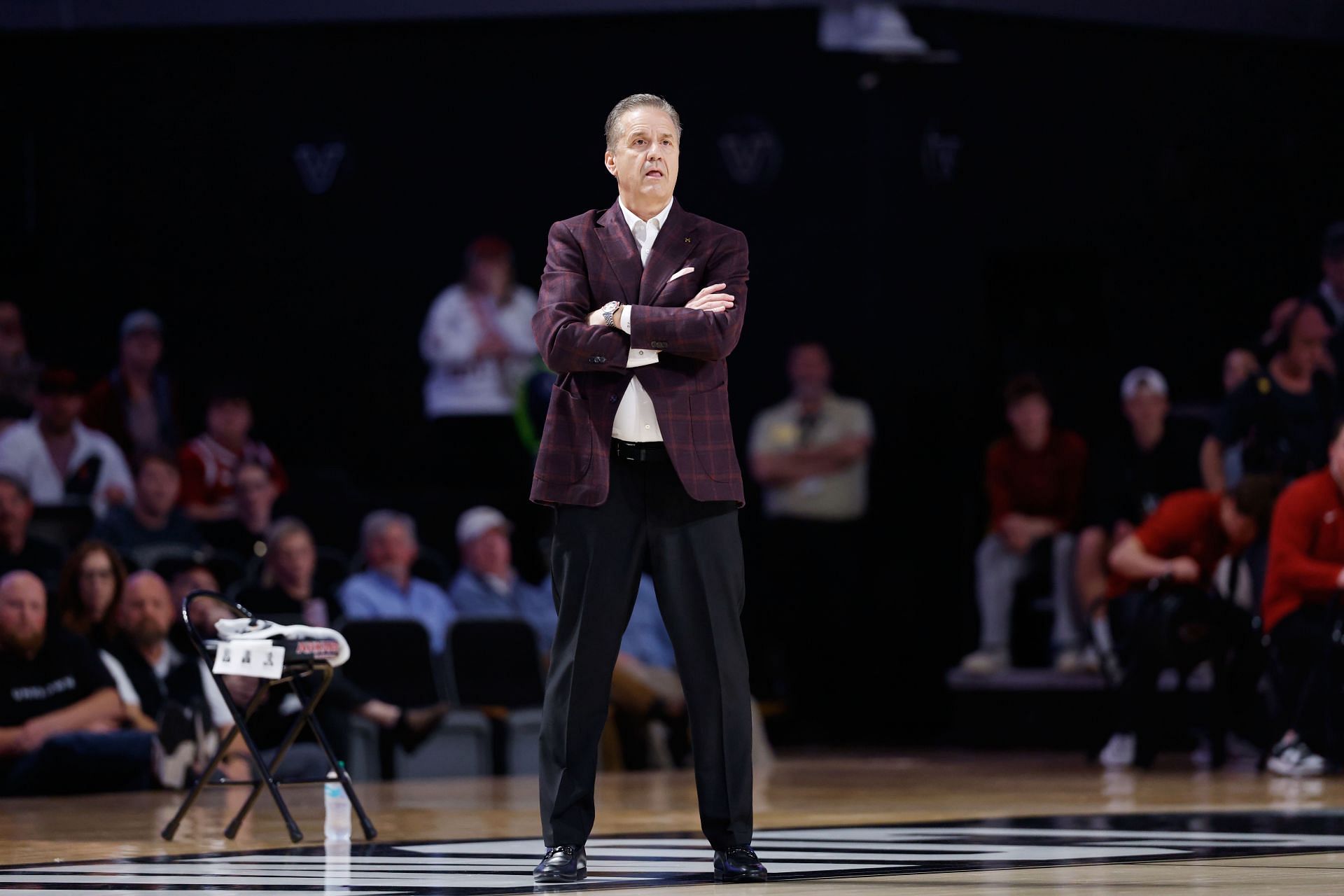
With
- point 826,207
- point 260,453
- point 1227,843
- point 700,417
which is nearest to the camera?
point 700,417

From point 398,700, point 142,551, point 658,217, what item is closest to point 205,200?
point 142,551

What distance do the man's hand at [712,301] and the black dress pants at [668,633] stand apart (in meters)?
0.33

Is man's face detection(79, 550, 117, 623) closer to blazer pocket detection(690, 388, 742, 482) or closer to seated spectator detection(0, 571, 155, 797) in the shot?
seated spectator detection(0, 571, 155, 797)

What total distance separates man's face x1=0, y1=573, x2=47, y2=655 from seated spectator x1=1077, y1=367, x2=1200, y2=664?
4831 mm

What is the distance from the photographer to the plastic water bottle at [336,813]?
19.1 ft

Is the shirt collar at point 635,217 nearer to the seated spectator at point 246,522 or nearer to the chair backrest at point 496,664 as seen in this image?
the chair backrest at point 496,664

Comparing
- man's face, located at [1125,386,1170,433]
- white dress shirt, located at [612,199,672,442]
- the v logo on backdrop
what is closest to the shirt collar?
white dress shirt, located at [612,199,672,442]

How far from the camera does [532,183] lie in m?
12.4

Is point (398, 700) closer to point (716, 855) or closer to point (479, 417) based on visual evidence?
point (479, 417)

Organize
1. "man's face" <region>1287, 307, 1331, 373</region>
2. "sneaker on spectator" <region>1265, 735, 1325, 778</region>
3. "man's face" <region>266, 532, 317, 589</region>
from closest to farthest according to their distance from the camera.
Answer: "sneaker on spectator" <region>1265, 735, 1325, 778</region> → "man's face" <region>266, 532, 317, 589</region> → "man's face" <region>1287, 307, 1331, 373</region>

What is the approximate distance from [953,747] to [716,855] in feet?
21.1

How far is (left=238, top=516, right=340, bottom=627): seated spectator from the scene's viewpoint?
8.77 meters

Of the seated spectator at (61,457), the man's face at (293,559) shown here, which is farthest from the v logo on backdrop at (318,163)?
the man's face at (293,559)

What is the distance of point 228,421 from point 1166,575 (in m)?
4.51
